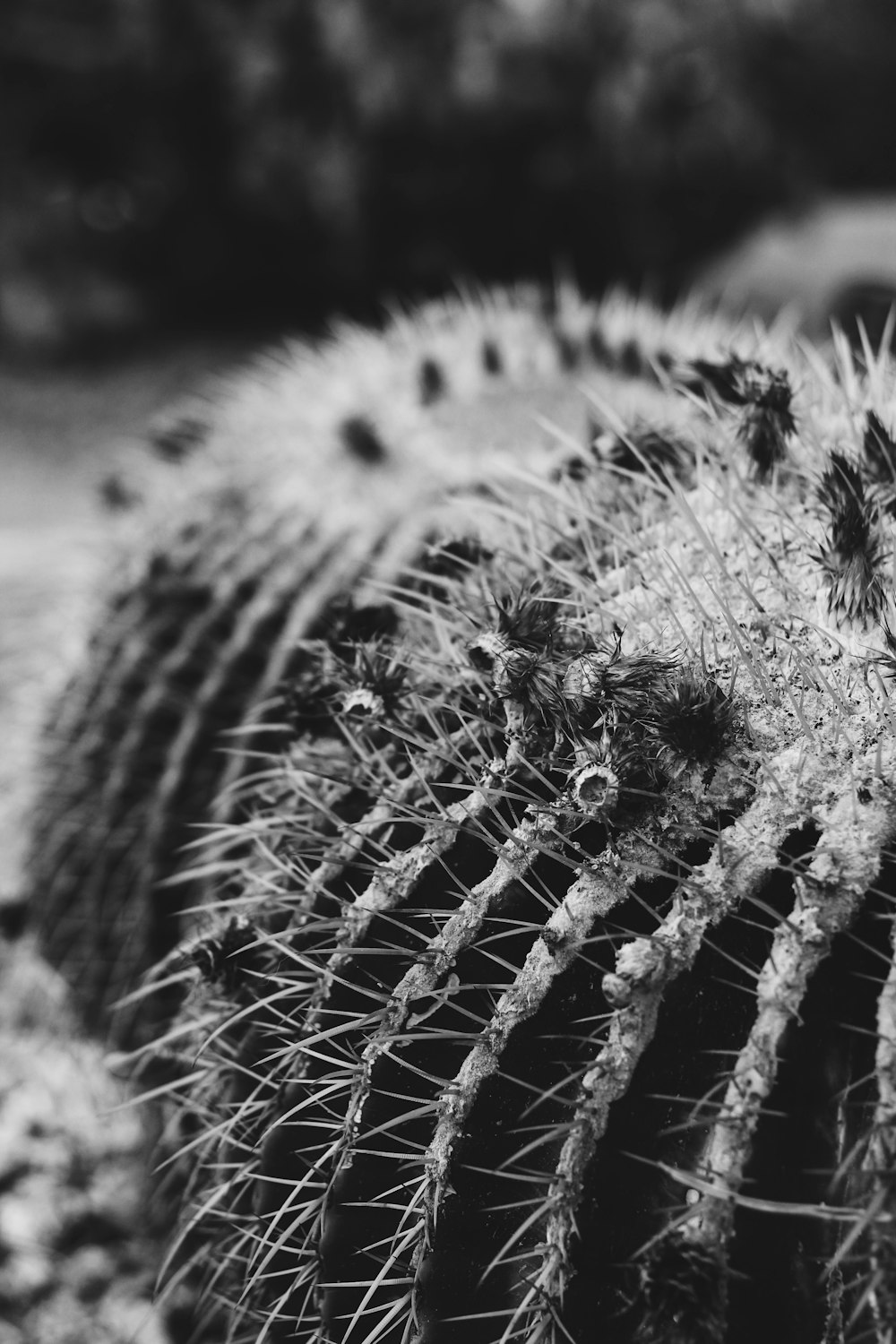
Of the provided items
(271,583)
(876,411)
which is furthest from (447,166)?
(876,411)

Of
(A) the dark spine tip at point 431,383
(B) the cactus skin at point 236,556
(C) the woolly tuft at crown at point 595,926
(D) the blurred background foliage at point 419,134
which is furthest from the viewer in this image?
(D) the blurred background foliage at point 419,134

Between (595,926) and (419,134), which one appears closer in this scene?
(595,926)

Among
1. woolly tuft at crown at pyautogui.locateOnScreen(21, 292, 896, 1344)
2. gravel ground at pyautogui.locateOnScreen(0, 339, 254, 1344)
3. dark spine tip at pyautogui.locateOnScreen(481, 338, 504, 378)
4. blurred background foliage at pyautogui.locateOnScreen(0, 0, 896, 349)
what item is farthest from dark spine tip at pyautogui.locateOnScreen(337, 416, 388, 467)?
blurred background foliage at pyautogui.locateOnScreen(0, 0, 896, 349)

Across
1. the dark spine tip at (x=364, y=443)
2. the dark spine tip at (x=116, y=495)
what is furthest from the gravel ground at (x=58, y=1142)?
the dark spine tip at (x=364, y=443)

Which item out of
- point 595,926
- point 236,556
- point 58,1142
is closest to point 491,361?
point 236,556

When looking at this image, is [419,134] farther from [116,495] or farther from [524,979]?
[524,979]

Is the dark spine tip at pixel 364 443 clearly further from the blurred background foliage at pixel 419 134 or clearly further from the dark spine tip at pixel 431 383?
the blurred background foliage at pixel 419 134
